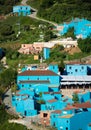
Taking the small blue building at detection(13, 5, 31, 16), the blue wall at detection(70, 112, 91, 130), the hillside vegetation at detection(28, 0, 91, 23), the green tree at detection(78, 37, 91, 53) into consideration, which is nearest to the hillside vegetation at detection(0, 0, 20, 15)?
the small blue building at detection(13, 5, 31, 16)

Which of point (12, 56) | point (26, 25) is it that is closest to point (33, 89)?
point (12, 56)

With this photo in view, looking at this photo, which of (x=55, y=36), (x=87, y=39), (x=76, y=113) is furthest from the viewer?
(x=55, y=36)

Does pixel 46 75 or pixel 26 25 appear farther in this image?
pixel 26 25

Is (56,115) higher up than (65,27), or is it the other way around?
(65,27)

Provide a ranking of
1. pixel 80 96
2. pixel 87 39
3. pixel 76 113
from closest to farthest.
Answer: pixel 76 113, pixel 80 96, pixel 87 39

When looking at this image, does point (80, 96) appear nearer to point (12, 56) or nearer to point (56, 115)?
point (56, 115)

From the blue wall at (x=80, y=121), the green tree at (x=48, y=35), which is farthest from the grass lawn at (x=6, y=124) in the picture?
the green tree at (x=48, y=35)
